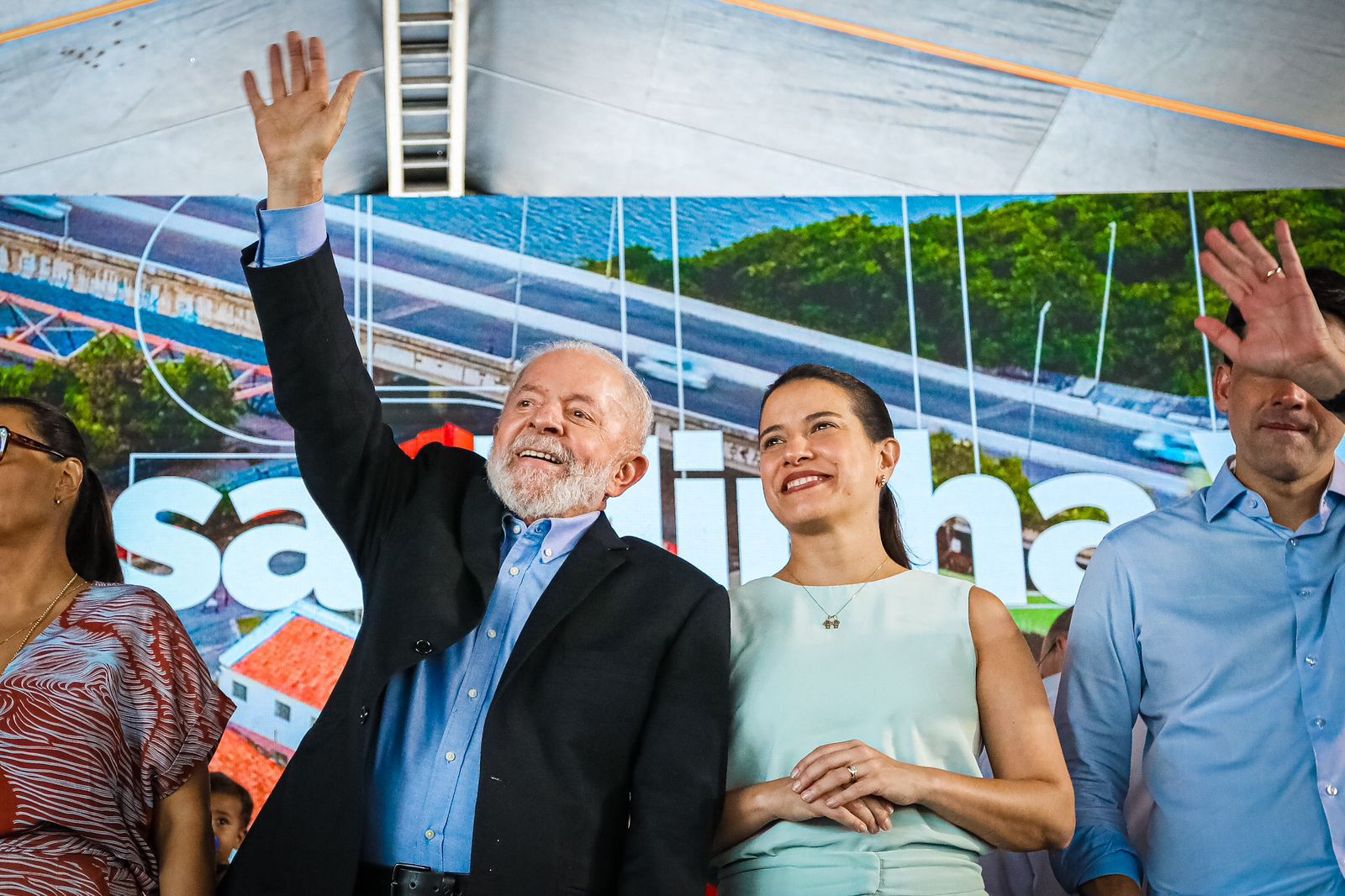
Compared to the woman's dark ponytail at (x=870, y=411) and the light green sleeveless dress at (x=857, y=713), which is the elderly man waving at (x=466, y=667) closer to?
the light green sleeveless dress at (x=857, y=713)

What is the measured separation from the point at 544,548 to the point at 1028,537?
121 inches

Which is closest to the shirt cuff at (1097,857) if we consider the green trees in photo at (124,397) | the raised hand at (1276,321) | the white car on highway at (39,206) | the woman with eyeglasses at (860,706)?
the woman with eyeglasses at (860,706)

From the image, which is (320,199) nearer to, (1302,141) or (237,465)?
(237,465)

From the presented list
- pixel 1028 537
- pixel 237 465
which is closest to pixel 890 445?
pixel 1028 537

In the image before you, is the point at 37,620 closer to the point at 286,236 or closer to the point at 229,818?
the point at 286,236

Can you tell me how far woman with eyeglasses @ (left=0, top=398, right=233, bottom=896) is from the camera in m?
1.91

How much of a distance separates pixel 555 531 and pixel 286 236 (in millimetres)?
624

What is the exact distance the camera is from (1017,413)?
493cm

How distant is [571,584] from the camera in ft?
6.63

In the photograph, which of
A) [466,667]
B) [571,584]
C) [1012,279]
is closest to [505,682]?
[466,667]

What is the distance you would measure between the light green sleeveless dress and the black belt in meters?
→ 0.48

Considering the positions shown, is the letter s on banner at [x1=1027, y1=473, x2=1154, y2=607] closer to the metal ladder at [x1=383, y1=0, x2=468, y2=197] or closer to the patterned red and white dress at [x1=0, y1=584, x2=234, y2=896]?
the metal ladder at [x1=383, y1=0, x2=468, y2=197]

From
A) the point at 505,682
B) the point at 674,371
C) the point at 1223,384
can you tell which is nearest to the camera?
the point at 505,682

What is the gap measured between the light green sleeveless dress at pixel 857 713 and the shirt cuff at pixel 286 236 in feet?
3.19
